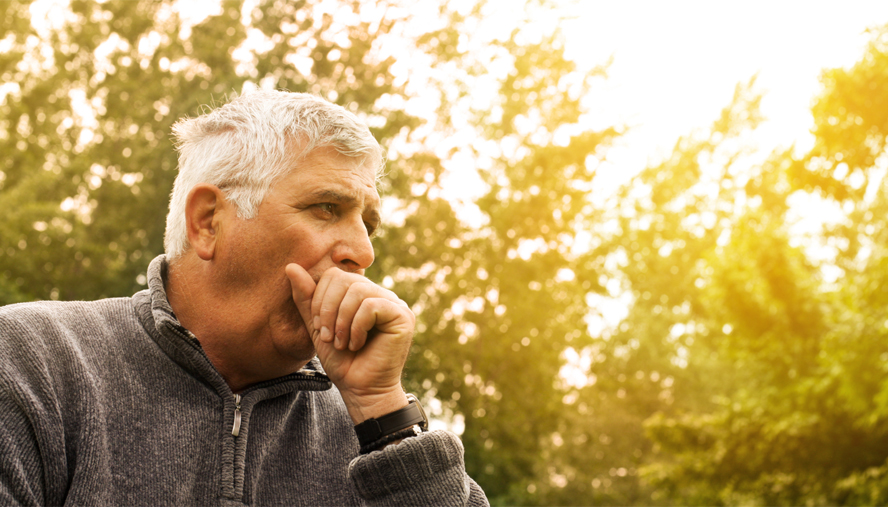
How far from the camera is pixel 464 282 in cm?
2045

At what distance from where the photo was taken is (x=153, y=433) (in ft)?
5.38

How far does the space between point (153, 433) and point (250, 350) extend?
0.34 metres

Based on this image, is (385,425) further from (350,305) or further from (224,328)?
(224,328)

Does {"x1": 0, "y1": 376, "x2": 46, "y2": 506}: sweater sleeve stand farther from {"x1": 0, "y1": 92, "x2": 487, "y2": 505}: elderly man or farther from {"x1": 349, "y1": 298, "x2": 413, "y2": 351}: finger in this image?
{"x1": 349, "y1": 298, "x2": 413, "y2": 351}: finger

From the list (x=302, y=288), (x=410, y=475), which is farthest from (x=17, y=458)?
(x=410, y=475)

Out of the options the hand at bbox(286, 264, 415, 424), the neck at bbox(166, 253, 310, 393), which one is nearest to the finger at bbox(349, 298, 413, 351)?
the hand at bbox(286, 264, 415, 424)

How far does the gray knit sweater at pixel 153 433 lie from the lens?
4.74 ft

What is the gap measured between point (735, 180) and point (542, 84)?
9.77 m

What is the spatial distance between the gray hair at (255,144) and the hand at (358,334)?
0.93 feet

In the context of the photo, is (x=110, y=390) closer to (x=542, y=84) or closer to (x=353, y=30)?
(x=353, y=30)

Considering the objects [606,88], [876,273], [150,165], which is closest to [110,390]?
[876,273]

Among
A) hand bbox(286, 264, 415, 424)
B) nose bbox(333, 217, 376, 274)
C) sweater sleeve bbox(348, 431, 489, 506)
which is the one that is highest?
nose bbox(333, 217, 376, 274)

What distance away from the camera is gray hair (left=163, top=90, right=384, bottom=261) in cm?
187

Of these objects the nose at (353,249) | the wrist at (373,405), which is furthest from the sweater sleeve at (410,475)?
the nose at (353,249)
